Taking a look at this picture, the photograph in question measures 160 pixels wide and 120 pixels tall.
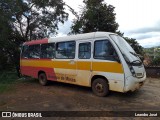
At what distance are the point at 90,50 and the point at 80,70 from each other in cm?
100

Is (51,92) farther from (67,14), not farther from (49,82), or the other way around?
(67,14)

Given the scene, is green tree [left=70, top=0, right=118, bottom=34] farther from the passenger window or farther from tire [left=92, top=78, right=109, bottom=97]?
tire [left=92, top=78, right=109, bottom=97]

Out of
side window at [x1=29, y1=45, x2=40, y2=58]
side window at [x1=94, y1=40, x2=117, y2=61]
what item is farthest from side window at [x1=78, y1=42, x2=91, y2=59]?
side window at [x1=29, y1=45, x2=40, y2=58]

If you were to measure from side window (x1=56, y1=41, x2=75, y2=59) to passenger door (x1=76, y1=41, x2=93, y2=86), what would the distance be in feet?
1.27

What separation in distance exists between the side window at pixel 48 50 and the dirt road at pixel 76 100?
1839mm

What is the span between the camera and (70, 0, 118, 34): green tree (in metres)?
23.9

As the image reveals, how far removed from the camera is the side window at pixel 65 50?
929 centimetres

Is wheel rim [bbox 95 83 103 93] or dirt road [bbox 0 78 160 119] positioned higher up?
wheel rim [bbox 95 83 103 93]

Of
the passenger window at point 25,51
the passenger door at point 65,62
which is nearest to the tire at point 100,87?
the passenger door at point 65,62

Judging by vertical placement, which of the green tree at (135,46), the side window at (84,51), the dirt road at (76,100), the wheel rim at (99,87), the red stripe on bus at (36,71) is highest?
the green tree at (135,46)

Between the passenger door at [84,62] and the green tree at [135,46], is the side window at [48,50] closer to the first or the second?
the passenger door at [84,62]

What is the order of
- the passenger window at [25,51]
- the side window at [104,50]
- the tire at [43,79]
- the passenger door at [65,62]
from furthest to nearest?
the passenger window at [25,51] → the tire at [43,79] → the passenger door at [65,62] → the side window at [104,50]

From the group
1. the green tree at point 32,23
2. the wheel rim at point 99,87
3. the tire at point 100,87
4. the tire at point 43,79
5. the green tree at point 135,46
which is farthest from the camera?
the green tree at point 135,46

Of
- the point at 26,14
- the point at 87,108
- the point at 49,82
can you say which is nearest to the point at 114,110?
the point at 87,108
